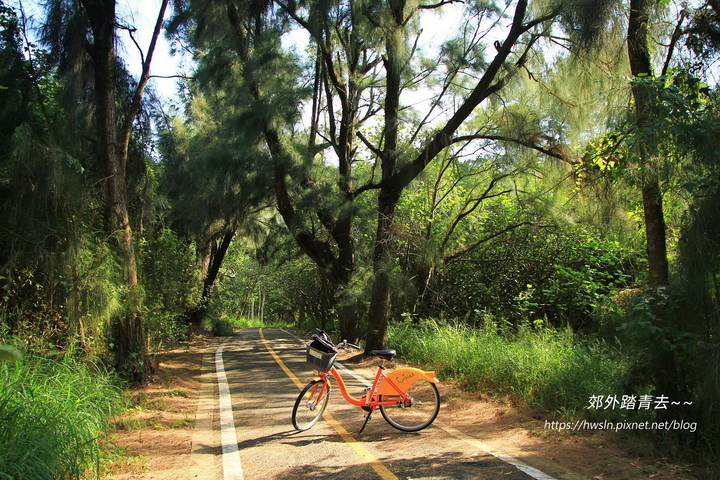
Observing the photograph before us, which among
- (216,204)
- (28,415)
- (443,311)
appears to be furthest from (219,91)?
(28,415)

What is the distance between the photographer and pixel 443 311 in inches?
569

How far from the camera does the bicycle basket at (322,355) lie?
600 centimetres

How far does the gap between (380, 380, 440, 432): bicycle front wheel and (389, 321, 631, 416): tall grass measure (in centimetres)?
91

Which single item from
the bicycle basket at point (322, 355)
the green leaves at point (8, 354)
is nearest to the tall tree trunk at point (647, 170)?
the bicycle basket at point (322, 355)

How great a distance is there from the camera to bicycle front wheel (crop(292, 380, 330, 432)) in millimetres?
6074

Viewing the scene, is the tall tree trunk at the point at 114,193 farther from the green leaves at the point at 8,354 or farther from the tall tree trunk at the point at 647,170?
the tall tree trunk at the point at 647,170

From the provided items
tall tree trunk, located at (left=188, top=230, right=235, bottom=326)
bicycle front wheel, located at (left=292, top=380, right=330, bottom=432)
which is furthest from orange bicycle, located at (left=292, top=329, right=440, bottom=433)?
tall tree trunk, located at (left=188, top=230, right=235, bottom=326)

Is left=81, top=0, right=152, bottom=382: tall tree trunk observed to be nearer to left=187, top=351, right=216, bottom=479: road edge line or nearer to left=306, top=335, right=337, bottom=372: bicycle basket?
left=187, top=351, right=216, bottom=479: road edge line

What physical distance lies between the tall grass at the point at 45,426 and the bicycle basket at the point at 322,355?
2293 mm

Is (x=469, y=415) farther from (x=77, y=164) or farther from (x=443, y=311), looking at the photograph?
(x=443, y=311)

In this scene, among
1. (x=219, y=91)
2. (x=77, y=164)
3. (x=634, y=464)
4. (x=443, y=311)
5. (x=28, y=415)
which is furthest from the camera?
(x=443, y=311)

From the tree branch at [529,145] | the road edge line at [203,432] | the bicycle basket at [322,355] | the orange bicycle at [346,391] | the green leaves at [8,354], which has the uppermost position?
the tree branch at [529,145]

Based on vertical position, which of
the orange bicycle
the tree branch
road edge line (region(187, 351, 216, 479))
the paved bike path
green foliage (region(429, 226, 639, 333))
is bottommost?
road edge line (region(187, 351, 216, 479))

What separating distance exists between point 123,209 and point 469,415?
6498mm
